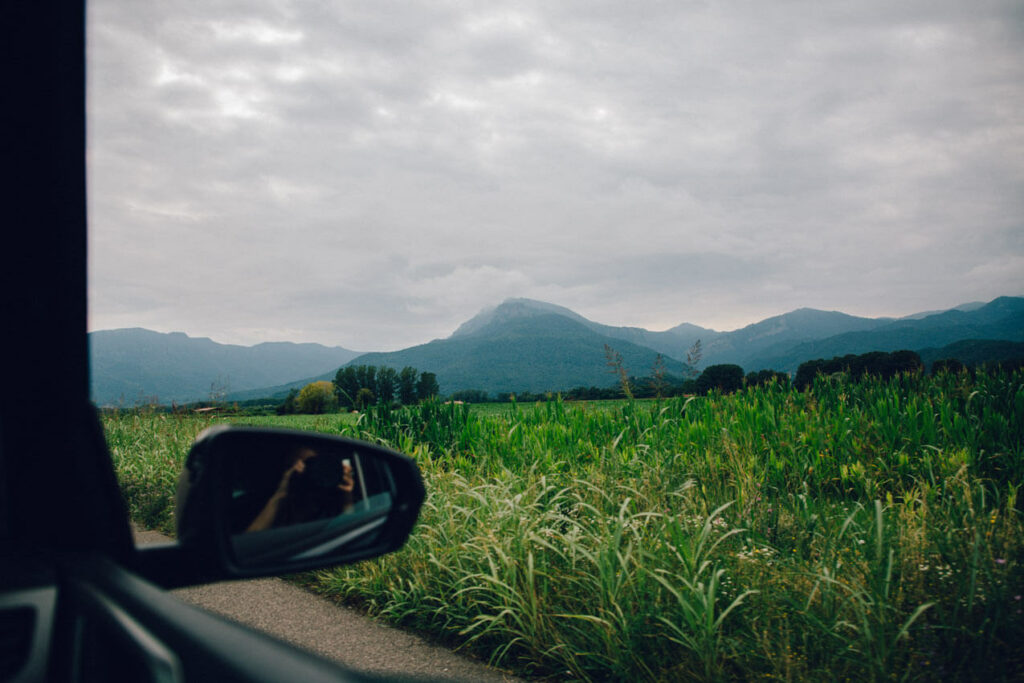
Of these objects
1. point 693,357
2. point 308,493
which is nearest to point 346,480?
point 308,493

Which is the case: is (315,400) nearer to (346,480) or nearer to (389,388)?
(389,388)

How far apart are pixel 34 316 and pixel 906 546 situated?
3733 millimetres

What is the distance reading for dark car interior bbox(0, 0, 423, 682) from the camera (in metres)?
0.74

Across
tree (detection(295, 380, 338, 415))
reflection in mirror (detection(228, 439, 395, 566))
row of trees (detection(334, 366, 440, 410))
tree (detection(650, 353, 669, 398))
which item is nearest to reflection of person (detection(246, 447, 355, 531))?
reflection in mirror (detection(228, 439, 395, 566))

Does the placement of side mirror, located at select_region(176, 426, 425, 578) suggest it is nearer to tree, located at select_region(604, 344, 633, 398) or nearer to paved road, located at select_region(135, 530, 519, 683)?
paved road, located at select_region(135, 530, 519, 683)

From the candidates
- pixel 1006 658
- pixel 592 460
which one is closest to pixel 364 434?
pixel 592 460

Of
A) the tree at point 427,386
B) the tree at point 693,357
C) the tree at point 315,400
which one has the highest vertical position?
the tree at point 693,357

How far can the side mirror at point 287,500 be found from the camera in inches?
42.9

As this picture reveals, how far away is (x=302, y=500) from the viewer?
130cm

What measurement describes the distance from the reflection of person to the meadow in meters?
1.74

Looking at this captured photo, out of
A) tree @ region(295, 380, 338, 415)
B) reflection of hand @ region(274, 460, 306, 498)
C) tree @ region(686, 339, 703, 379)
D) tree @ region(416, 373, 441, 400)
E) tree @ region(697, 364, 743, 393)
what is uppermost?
tree @ region(686, 339, 703, 379)

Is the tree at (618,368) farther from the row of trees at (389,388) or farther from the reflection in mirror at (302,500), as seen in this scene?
the reflection in mirror at (302,500)

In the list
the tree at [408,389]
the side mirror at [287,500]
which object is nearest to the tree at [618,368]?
the tree at [408,389]

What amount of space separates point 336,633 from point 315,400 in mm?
29582
